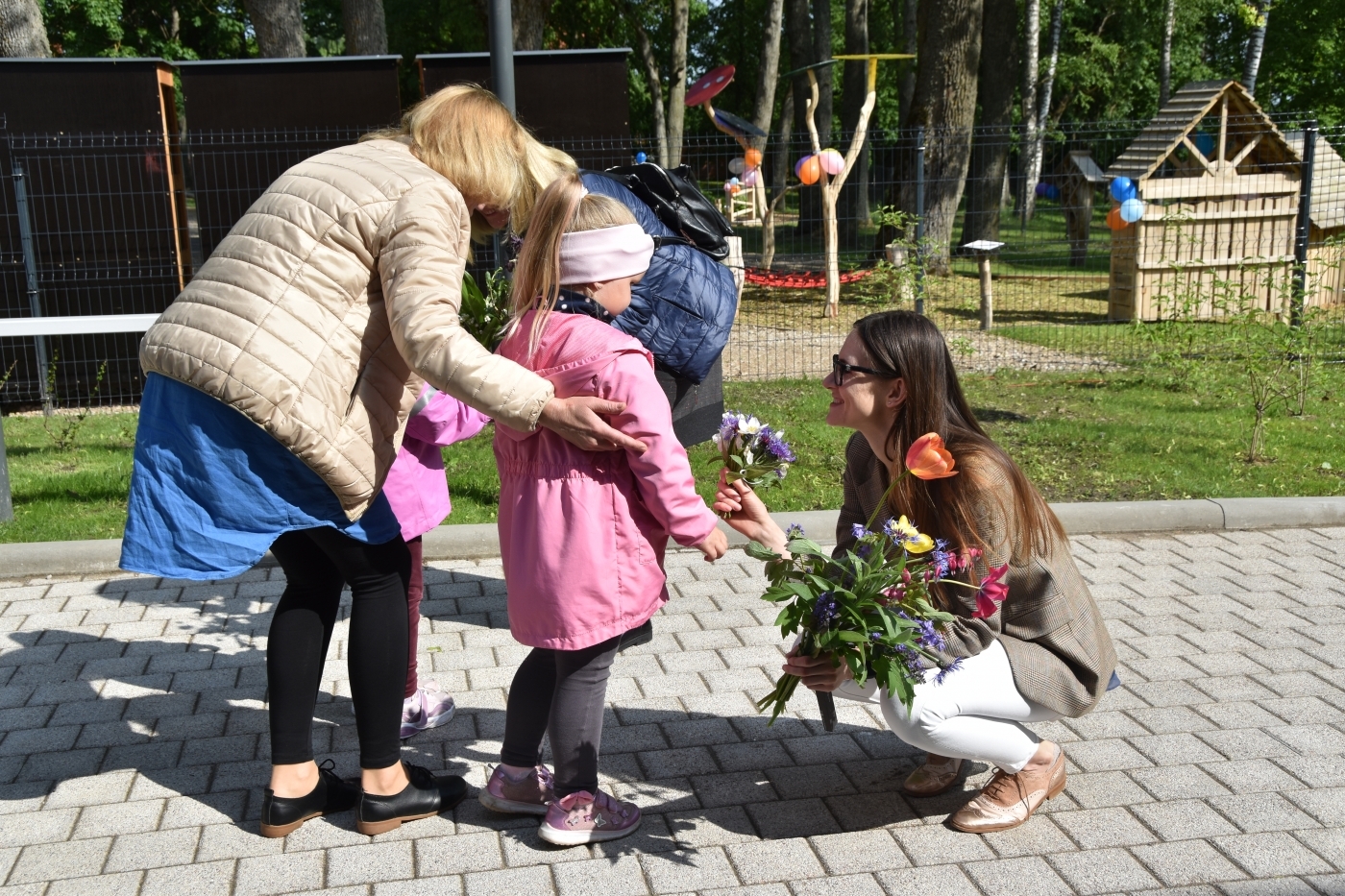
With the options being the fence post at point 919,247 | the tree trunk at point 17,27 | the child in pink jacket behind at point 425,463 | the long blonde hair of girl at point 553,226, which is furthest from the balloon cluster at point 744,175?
the long blonde hair of girl at point 553,226

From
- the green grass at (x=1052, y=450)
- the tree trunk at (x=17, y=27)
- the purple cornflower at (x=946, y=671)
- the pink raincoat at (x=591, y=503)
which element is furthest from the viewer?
the tree trunk at (x=17, y=27)

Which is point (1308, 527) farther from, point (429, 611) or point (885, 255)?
point (885, 255)

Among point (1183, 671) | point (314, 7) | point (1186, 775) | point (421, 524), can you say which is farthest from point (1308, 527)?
point (314, 7)

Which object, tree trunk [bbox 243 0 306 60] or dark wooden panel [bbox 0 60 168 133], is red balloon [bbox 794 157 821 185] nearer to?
tree trunk [bbox 243 0 306 60]

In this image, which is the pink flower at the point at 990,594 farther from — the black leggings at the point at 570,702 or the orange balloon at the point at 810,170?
the orange balloon at the point at 810,170

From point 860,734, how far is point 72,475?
4901mm

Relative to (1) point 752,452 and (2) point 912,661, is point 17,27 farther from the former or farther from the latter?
(2) point 912,661

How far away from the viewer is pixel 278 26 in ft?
46.0

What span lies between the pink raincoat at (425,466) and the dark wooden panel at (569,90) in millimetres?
6863

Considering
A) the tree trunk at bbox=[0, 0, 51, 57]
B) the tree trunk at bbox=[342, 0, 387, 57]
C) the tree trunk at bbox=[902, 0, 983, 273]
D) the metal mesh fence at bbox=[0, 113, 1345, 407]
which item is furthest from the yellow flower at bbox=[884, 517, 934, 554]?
the tree trunk at bbox=[342, 0, 387, 57]

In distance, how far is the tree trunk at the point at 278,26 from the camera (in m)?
13.9

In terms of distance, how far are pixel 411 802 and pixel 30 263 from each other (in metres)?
7.67

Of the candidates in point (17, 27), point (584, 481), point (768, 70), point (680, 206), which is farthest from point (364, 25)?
point (584, 481)

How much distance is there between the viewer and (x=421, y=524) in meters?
3.15
